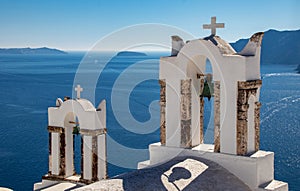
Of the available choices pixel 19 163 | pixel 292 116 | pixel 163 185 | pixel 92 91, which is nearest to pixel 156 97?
pixel 92 91

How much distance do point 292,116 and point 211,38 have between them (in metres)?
37.9

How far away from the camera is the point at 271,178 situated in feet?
24.0

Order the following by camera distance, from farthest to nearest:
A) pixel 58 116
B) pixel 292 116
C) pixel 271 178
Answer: pixel 292 116 < pixel 58 116 < pixel 271 178

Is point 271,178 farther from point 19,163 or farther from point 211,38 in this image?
point 19,163

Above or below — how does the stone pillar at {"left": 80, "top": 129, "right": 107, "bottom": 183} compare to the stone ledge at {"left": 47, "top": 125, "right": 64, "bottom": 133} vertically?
below

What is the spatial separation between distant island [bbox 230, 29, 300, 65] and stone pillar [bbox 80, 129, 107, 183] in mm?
118303

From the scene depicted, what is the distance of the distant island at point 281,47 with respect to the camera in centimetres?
12281

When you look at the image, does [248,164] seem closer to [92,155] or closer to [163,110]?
[163,110]

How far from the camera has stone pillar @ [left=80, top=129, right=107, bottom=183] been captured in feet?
31.0

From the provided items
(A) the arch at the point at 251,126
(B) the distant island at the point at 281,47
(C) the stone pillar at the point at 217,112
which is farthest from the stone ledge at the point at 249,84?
(B) the distant island at the point at 281,47

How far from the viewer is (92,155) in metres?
9.57

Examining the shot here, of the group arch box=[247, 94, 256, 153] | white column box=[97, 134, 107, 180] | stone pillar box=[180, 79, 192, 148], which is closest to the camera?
arch box=[247, 94, 256, 153]

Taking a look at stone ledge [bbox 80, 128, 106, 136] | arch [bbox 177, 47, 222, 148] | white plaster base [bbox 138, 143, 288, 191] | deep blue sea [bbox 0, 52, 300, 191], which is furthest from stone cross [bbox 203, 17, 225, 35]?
deep blue sea [bbox 0, 52, 300, 191]

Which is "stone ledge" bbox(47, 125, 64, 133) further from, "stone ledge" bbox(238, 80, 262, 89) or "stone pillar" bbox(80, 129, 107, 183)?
"stone ledge" bbox(238, 80, 262, 89)
